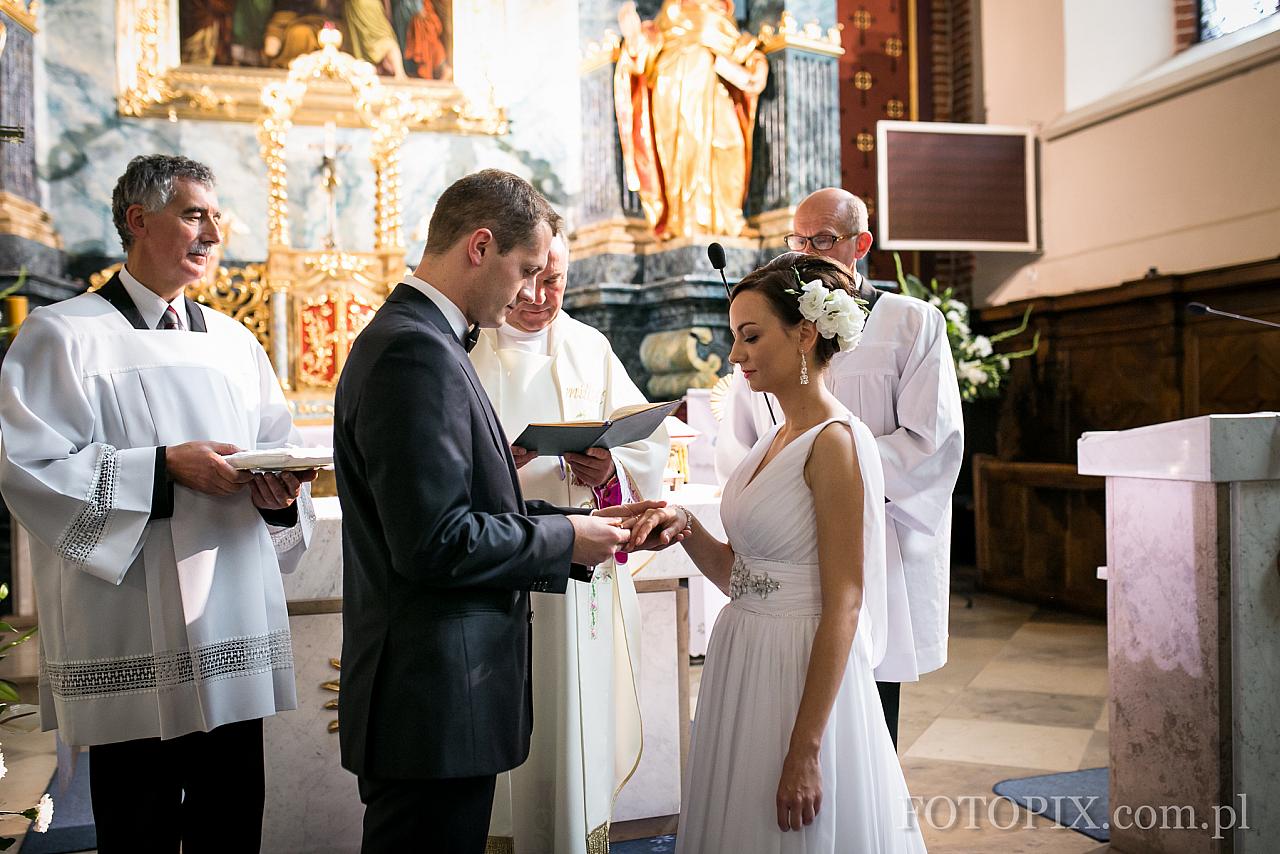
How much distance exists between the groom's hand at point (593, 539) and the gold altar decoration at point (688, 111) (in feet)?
18.5

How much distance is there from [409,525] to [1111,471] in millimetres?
2380

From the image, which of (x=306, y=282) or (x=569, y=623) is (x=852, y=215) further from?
(x=306, y=282)

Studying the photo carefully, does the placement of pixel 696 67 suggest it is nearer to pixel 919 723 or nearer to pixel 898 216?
pixel 898 216

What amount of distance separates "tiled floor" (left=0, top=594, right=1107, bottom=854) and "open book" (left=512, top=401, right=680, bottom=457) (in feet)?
5.80

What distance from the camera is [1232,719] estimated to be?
2.92 meters

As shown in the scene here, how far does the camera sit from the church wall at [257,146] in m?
7.33

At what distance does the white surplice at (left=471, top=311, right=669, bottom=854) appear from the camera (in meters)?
2.88

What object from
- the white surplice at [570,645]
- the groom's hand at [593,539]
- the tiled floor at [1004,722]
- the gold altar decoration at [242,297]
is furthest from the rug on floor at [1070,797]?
the gold altar decoration at [242,297]

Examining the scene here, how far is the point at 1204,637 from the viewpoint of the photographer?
2975 mm

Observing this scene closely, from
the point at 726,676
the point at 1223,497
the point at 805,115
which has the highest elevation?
the point at 805,115

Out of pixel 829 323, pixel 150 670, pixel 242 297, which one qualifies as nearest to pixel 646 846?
pixel 150 670

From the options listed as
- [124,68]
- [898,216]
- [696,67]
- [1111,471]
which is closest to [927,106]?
[898,216]

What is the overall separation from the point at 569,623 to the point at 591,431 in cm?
76

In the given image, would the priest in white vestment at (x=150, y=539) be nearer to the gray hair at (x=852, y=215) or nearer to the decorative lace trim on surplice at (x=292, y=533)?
the decorative lace trim on surplice at (x=292, y=533)
